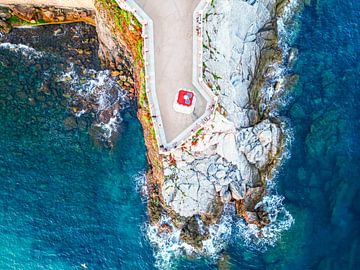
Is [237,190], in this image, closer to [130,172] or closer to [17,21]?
[130,172]

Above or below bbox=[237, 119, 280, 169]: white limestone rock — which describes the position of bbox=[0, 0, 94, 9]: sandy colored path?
above

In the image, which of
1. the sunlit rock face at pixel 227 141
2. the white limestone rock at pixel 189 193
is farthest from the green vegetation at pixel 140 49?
the white limestone rock at pixel 189 193

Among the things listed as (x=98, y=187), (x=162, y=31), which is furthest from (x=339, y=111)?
(x=98, y=187)

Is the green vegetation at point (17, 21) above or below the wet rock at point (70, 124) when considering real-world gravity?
above

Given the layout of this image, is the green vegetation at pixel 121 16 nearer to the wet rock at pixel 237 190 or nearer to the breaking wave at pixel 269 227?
the wet rock at pixel 237 190

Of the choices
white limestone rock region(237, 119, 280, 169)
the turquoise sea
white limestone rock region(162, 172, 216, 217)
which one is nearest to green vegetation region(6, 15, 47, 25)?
the turquoise sea

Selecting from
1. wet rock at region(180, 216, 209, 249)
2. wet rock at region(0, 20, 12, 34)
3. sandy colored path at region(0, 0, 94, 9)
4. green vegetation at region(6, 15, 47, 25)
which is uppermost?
sandy colored path at region(0, 0, 94, 9)

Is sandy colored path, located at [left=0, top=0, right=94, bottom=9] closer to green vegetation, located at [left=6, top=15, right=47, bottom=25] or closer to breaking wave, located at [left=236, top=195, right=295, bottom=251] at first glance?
green vegetation, located at [left=6, top=15, right=47, bottom=25]
